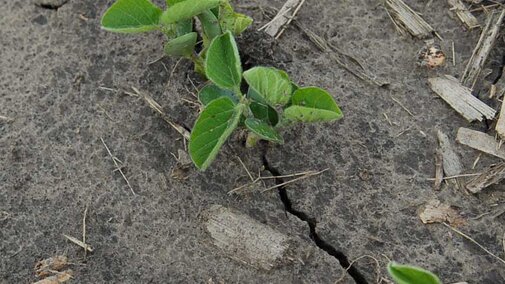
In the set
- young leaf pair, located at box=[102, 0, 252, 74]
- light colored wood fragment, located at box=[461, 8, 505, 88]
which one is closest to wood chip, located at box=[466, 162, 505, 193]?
light colored wood fragment, located at box=[461, 8, 505, 88]

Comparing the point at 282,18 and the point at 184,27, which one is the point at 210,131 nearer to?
the point at 184,27

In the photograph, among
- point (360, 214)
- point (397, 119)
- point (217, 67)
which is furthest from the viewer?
point (397, 119)

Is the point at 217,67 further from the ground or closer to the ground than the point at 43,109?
further from the ground

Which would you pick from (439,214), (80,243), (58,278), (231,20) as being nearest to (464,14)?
(439,214)

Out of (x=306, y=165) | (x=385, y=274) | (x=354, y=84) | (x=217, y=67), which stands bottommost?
(x=385, y=274)

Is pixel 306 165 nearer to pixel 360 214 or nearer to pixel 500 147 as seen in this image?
pixel 360 214

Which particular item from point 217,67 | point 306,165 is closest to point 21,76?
point 217,67

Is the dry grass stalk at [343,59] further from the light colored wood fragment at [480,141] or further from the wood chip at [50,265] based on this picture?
the wood chip at [50,265]

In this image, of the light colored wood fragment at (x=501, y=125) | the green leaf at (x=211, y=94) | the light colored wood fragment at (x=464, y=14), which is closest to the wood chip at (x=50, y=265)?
the green leaf at (x=211, y=94)
